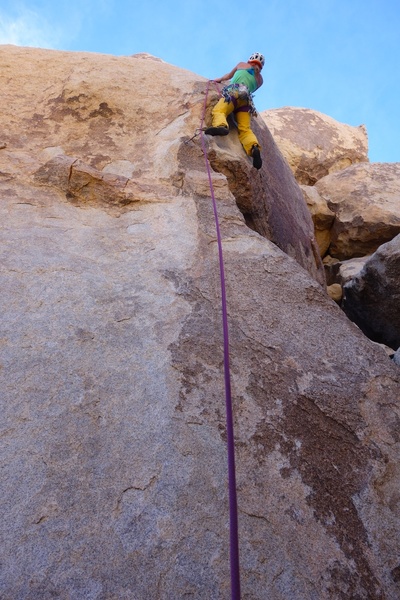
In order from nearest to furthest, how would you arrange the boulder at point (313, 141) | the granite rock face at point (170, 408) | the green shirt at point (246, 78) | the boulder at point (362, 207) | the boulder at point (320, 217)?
the granite rock face at point (170, 408) → the green shirt at point (246, 78) → the boulder at point (362, 207) → the boulder at point (320, 217) → the boulder at point (313, 141)

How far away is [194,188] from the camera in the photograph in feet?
10.7

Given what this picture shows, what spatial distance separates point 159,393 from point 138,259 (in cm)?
105

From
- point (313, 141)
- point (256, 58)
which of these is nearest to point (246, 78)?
point (256, 58)

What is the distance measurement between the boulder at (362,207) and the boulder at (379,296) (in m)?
2.80

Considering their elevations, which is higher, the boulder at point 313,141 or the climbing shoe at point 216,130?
the boulder at point 313,141

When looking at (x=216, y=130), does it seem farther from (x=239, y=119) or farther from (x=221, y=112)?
(x=239, y=119)

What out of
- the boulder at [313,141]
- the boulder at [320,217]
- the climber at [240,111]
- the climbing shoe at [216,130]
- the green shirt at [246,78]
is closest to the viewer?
the climbing shoe at [216,130]

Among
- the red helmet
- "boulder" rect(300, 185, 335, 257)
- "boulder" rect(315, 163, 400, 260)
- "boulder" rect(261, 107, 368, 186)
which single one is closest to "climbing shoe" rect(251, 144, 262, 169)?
the red helmet

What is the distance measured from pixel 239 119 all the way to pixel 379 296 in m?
2.38

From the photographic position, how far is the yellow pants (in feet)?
13.5

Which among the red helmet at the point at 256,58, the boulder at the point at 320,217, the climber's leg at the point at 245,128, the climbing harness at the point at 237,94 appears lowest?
the boulder at the point at 320,217

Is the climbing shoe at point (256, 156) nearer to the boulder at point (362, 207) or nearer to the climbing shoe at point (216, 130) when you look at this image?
the climbing shoe at point (216, 130)

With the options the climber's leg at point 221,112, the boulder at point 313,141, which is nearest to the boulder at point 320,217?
the boulder at point 313,141

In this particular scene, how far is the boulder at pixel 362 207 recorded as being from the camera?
24.5ft
